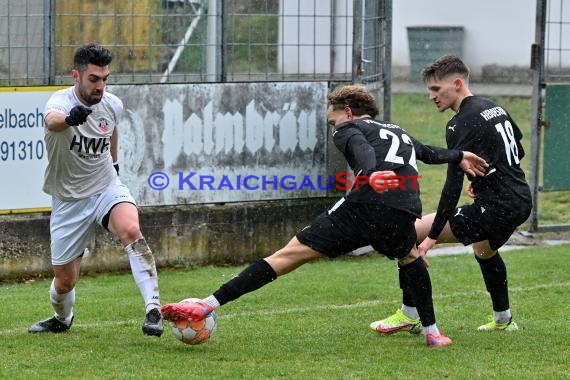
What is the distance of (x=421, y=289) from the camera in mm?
A: 8289

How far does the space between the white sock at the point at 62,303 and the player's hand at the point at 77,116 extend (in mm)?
1419

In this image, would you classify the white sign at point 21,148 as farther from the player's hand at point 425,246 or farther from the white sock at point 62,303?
the player's hand at point 425,246

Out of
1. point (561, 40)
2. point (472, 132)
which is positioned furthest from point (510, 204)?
point (561, 40)

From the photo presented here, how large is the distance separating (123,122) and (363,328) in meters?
3.76

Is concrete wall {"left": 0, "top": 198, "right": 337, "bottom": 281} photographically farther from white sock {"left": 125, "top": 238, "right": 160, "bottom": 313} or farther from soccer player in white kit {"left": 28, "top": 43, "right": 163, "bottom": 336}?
white sock {"left": 125, "top": 238, "right": 160, "bottom": 313}

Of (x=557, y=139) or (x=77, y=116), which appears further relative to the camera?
(x=557, y=139)

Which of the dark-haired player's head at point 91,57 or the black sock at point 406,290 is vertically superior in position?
the dark-haired player's head at point 91,57

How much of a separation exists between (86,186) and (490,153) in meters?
2.77

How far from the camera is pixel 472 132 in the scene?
8656 millimetres

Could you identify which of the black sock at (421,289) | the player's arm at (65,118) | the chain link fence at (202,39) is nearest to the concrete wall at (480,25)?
the chain link fence at (202,39)

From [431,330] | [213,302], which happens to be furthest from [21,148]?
[431,330]

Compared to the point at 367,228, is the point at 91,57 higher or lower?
higher

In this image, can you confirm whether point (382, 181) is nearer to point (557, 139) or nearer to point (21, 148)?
point (21, 148)

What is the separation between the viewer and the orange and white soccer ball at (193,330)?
809 cm
